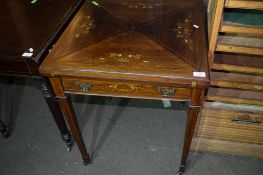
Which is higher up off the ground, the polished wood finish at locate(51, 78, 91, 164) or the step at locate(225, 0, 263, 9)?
the step at locate(225, 0, 263, 9)

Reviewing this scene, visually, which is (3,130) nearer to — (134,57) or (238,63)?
(134,57)

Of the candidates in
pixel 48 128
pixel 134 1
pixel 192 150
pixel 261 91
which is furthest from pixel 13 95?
pixel 261 91

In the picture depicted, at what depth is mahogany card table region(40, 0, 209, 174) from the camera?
97cm

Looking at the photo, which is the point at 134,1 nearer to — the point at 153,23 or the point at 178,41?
the point at 153,23

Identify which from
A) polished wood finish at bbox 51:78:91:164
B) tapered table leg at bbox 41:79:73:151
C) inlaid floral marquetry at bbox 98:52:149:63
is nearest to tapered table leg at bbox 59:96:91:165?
polished wood finish at bbox 51:78:91:164

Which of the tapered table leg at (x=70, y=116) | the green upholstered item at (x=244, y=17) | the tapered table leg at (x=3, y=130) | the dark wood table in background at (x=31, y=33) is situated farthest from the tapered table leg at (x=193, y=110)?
the tapered table leg at (x=3, y=130)

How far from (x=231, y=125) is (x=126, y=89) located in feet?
2.07

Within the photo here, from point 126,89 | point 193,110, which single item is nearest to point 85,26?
point 126,89

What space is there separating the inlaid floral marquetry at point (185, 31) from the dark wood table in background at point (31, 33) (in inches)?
21.1

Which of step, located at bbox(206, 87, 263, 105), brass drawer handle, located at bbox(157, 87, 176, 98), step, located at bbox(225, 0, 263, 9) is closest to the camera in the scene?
step, located at bbox(225, 0, 263, 9)

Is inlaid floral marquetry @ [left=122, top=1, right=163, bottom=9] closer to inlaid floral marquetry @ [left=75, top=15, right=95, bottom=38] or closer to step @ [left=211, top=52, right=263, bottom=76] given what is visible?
inlaid floral marquetry @ [left=75, top=15, right=95, bottom=38]

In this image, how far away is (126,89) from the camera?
1.04 m

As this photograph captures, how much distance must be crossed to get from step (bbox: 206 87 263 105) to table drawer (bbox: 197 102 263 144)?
6 cm

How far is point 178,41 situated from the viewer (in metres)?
1.08
